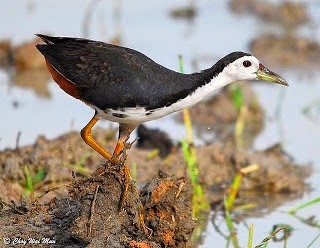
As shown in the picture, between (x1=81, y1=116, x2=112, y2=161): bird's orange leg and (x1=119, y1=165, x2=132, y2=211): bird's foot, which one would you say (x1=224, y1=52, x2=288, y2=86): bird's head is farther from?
(x1=119, y1=165, x2=132, y2=211): bird's foot

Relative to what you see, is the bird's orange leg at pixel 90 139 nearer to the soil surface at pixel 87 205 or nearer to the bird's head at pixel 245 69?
the soil surface at pixel 87 205

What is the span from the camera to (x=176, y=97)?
24.1ft

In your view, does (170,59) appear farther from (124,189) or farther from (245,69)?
(124,189)

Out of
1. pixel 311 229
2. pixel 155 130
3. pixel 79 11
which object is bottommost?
pixel 311 229

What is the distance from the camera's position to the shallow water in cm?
1036

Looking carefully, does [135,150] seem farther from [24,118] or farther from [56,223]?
[56,223]

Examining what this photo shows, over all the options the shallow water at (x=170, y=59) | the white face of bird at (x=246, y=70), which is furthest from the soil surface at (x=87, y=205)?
the shallow water at (x=170, y=59)

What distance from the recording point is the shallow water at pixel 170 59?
34.0 ft

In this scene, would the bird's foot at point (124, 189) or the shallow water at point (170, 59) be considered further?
the shallow water at point (170, 59)

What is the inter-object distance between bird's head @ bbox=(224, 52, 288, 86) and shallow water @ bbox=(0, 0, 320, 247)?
136cm

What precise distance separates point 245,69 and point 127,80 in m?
0.88

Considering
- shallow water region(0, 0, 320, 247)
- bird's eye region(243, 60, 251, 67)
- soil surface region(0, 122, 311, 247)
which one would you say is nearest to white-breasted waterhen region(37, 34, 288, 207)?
bird's eye region(243, 60, 251, 67)

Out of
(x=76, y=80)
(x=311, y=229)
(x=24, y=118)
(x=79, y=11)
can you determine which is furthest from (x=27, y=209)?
(x=79, y=11)

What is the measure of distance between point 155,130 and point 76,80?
9.18 feet
